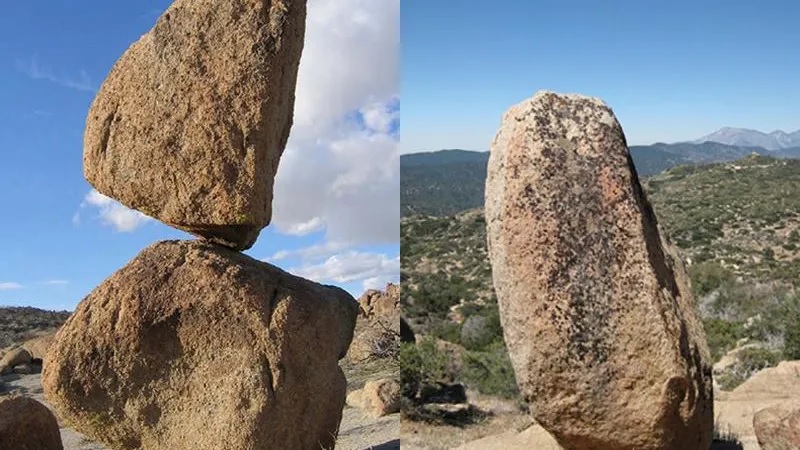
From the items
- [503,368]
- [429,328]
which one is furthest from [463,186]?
[503,368]

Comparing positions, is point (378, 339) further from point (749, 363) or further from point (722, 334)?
point (722, 334)

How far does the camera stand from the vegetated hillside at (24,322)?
32.9m

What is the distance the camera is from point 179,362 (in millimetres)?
6250

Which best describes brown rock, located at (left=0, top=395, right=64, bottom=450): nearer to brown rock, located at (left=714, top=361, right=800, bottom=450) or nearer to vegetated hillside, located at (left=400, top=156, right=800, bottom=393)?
brown rock, located at (left=714, top=361, right=800, bottom=450)

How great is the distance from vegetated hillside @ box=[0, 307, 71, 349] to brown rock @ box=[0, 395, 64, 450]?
1000 inches

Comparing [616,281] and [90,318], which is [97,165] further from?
[616,281]

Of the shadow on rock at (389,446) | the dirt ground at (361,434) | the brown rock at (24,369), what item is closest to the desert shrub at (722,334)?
the dirt ground at (361,434)

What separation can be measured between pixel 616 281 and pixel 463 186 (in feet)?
193

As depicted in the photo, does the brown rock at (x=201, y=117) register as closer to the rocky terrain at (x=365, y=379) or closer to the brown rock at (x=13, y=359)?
the rocky terrain at (x=365, y=379)

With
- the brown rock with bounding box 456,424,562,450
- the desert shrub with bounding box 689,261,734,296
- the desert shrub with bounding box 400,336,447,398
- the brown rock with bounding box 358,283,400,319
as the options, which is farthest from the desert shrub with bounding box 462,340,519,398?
the desert shrub with bounding box 689,261,734,296

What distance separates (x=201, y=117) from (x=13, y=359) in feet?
62.3

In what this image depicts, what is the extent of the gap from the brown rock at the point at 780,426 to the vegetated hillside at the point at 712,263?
606 centimetres

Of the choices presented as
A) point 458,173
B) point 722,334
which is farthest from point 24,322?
point 458,173

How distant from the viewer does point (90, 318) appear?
6270 millimetres
